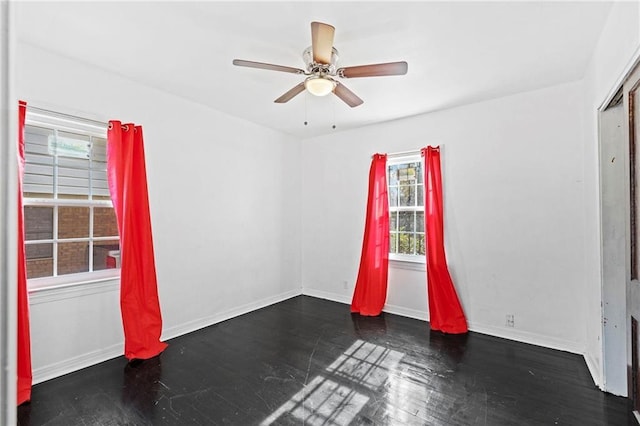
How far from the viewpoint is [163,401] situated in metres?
2.13

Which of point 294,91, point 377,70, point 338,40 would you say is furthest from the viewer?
point 294,91

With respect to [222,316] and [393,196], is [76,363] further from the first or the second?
[393,196]

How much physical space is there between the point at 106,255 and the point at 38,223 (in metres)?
0.59

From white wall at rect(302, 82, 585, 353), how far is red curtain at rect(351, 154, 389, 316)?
0.20 metres

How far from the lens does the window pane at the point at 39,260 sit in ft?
7.87

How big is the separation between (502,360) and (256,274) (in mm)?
2957

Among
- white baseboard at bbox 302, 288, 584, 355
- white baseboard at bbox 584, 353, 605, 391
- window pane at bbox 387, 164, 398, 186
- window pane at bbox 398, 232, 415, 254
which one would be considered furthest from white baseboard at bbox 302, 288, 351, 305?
white baseboard at bbox 584, 353, 605, 391

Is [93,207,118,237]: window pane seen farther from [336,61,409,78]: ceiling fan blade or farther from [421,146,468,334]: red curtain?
[421,146,468,334]: red curtain

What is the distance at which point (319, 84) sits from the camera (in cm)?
220

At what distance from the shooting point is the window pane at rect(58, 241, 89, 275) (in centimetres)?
257

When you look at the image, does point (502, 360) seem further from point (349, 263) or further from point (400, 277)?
point (349, 263)

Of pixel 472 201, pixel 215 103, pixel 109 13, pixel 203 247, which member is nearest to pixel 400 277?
pixel 472 201

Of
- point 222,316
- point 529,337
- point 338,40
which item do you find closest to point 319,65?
point 338,40

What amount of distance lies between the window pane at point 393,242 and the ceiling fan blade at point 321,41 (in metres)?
2.64
